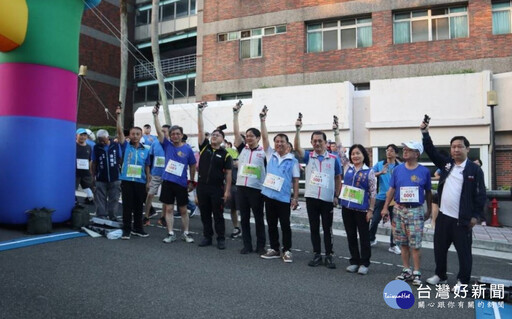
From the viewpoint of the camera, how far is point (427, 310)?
409 centimetres

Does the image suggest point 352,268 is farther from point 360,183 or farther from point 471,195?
point 471,195

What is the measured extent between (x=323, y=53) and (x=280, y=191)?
1458 centimetres

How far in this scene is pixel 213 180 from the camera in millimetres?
6402

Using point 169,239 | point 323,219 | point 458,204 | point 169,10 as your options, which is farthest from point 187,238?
point 169,10

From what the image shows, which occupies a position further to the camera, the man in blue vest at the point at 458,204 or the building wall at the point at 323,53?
the building wall at the point at 323,53

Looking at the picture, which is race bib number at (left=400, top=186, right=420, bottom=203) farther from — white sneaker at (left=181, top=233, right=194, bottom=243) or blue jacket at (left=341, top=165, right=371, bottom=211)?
white sneaker at (left=181, top=233, right=194, bottom=243)

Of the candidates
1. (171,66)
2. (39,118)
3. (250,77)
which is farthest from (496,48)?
(171,66)

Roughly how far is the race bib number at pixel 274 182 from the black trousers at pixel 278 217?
208mm

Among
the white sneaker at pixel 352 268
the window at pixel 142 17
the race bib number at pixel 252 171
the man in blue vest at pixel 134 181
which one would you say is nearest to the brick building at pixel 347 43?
the window at pixel 142 17

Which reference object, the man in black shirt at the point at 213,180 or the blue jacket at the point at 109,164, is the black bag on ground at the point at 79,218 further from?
the man in black shirt at the point at 213,180

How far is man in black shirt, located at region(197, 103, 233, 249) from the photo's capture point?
6406 mm

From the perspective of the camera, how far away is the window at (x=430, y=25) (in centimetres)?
1734

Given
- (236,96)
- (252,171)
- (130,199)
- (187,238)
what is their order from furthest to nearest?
(236,96) → (130,199) → (187,238) → (252,171)

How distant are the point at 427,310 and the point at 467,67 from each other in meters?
15.5
